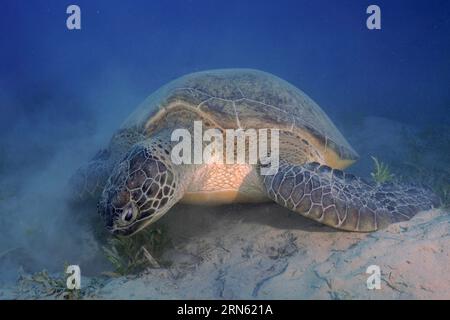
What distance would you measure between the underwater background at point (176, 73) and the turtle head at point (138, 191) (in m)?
1.26

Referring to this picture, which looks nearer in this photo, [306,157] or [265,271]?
[265,271]

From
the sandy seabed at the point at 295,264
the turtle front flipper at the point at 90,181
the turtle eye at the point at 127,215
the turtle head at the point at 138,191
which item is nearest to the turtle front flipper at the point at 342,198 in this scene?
the sandy seabed at the point at 295,264

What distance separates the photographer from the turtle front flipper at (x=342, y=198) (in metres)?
2.88

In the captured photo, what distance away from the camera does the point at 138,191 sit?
2.85 meters

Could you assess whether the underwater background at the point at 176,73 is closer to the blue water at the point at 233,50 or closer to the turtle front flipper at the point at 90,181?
the blue water at the point at 233,50

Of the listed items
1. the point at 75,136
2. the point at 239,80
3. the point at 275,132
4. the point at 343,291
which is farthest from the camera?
the point at 75,136

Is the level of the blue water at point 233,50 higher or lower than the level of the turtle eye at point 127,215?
higher

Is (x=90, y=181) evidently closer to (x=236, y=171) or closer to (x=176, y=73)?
(x=236, y=171)

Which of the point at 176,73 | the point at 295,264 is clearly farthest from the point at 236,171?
the point at 176,73

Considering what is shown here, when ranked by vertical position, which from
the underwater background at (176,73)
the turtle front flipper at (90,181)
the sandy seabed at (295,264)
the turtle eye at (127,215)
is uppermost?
the underwater background at (176,73)

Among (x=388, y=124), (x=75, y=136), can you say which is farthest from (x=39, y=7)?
(x=388, y=124)
